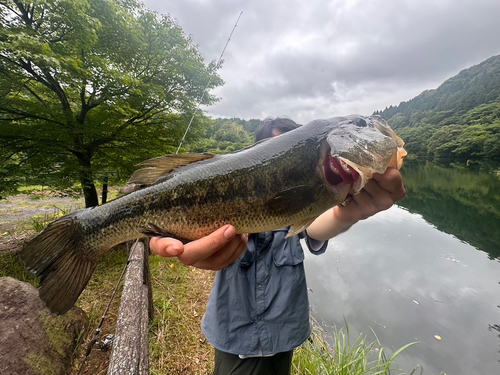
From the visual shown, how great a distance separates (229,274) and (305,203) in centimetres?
131

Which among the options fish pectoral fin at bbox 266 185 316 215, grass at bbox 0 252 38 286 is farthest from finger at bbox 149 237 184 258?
grass at bbox 0 252 38 286

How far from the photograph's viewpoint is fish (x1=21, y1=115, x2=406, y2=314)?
1.72m

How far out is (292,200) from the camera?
1741mm

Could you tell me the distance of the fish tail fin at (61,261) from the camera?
163cm

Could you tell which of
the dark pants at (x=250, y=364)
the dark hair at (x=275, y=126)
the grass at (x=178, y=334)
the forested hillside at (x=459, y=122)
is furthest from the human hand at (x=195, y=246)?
the forested hillside at (x=459, y=122)

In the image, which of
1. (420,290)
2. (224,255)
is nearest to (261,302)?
(224,255)

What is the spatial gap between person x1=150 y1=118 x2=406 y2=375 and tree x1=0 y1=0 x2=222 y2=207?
5082 mm

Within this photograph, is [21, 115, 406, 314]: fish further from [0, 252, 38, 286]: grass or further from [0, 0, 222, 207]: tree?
[0, 252, 38, 286]: grass

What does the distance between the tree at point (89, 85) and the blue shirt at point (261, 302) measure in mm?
5078

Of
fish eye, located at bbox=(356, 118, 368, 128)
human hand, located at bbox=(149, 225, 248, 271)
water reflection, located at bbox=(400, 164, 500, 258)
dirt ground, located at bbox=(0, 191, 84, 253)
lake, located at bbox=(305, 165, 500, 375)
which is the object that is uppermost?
fish eye, located at bbox=(356, 118, 368, 128)

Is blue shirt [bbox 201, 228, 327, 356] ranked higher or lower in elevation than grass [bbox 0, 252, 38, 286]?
higher

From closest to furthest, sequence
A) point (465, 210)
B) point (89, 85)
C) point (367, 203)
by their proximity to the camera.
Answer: point (367, 203), point (89, 85), point (465, 210)

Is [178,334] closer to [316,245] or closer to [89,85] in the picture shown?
[316,245]

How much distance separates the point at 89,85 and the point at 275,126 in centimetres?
581
